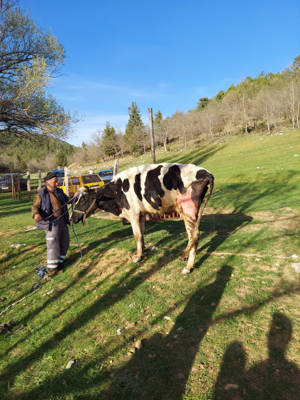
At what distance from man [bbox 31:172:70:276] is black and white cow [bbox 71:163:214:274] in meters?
0.67

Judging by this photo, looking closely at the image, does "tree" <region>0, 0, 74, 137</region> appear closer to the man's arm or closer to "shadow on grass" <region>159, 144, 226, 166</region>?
the man's arm

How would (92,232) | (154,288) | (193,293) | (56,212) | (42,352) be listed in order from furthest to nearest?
(92,232)
(56,212)
(154,288)
(193,293)
(42,352)

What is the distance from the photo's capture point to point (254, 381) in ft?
8.30

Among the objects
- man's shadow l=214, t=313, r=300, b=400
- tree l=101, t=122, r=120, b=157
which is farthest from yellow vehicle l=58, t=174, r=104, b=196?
tree l=101, t=122, r=120, b=157

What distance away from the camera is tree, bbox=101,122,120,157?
77125 mm

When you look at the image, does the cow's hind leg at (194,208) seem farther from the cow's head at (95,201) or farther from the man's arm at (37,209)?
the man's arm at (37,209)

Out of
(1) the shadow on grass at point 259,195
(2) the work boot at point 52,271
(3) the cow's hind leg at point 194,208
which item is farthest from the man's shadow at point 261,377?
(1) the shadow on grass at point 259,195

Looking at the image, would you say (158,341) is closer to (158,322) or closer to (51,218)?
(158,322)

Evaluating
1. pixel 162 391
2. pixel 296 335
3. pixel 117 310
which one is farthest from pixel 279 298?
pixel 117 310

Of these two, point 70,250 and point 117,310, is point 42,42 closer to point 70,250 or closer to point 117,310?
point 70,250

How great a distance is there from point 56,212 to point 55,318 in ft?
8.42

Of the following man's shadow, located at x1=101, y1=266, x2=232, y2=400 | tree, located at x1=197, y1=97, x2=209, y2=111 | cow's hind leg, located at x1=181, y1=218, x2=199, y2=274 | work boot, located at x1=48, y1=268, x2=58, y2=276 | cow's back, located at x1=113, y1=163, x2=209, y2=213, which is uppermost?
tree, located at x1=197, y1=97, x2=209, y2=111

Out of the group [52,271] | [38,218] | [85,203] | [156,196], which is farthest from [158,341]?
[85,203]

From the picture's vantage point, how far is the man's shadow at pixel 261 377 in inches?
94.3
